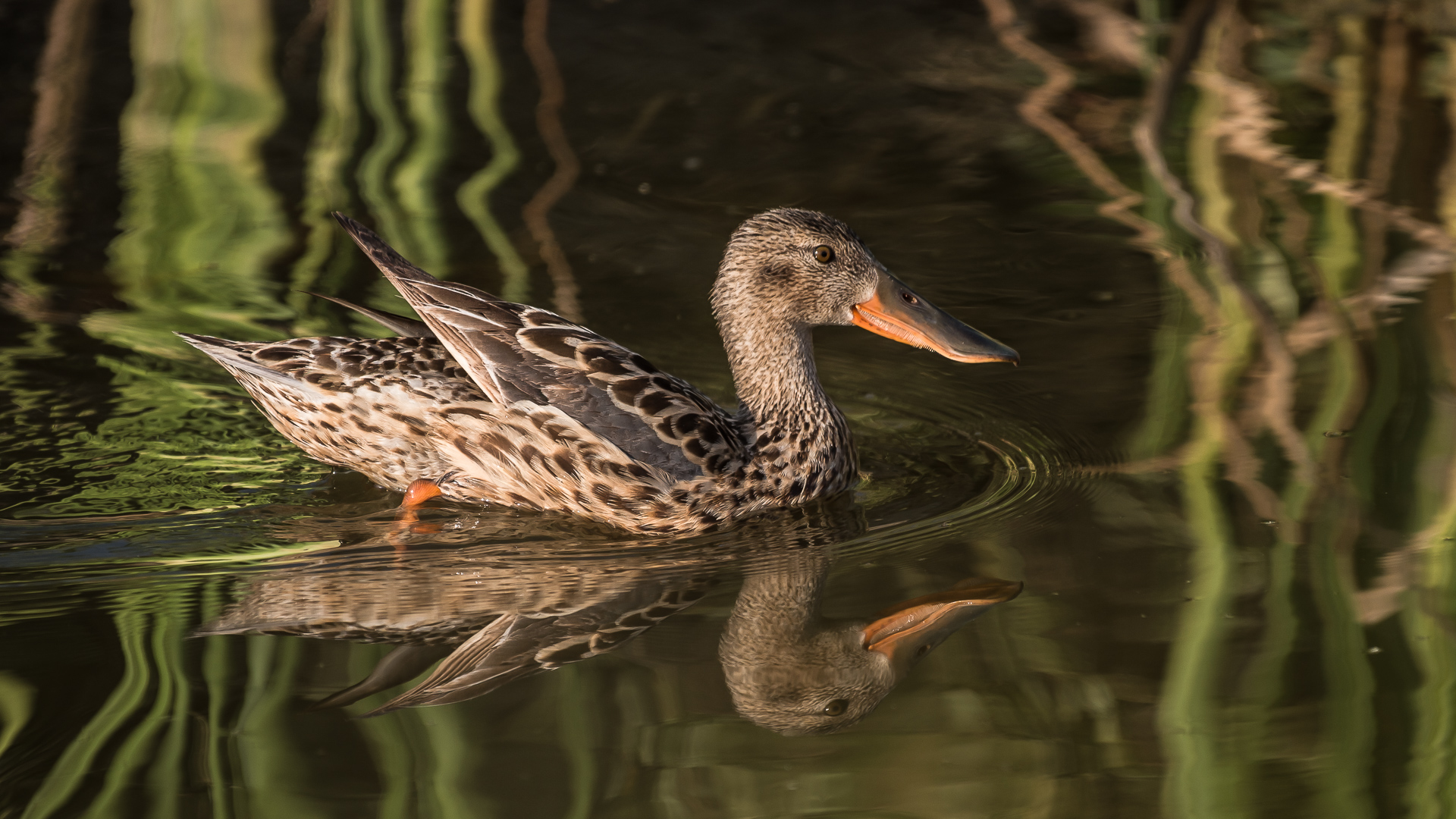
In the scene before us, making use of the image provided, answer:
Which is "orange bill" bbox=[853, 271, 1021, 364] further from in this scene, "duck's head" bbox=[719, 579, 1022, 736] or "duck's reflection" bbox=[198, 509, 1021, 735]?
"duck's head" bbox=[719, 579, 1022, 736]

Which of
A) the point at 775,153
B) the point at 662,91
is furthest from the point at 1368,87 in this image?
the point at 662,91

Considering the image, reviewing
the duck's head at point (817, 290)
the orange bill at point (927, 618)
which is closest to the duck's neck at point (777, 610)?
the orange bill at point (927, 618)

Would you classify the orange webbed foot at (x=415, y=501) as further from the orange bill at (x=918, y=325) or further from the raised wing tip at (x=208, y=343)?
the orange bill at (x=918, y=325)

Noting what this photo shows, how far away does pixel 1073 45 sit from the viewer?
33.7 feet

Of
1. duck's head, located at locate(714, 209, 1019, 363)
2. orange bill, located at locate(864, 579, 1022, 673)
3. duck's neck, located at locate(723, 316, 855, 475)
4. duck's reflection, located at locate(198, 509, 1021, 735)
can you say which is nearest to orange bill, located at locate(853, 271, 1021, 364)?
duck's head, located at locate(714, 209, 1019, 363)

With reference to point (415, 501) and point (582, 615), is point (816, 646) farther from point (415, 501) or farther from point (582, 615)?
point (415, 501)

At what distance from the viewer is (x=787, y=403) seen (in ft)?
18.8

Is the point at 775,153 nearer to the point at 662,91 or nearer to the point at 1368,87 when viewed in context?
the point at 662,91

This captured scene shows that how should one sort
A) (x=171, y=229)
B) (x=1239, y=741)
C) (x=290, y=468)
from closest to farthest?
(x=1239, y=741), (x=290, y=468), (x=171, y=229)

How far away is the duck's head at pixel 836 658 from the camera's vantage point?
4207mm

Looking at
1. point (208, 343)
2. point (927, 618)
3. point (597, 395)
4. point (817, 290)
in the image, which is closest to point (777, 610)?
point (927, 618)

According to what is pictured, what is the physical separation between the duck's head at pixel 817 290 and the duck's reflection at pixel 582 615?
35.6 inches

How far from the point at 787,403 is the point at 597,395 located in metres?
0.73

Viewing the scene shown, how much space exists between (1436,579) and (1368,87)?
550 centimetres
